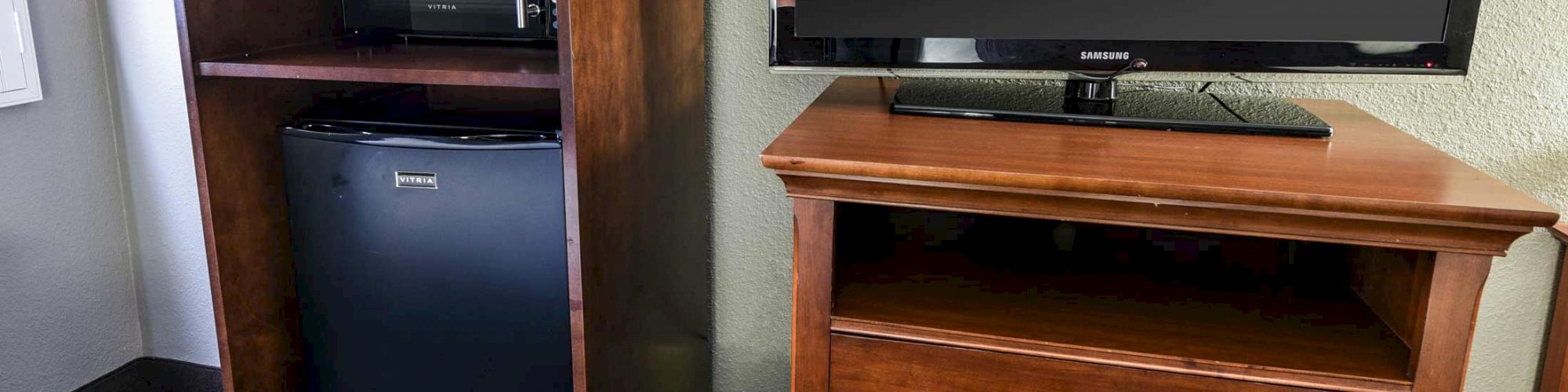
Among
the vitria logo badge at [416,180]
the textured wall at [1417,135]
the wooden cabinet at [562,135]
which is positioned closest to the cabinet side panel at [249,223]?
the wooden cabinet at [562,135]

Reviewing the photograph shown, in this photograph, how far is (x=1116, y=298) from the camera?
3.61ft

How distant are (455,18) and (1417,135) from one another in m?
1.25

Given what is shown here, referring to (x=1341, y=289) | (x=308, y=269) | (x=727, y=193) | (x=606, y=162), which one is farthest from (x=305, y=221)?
(x=1341, y=289)

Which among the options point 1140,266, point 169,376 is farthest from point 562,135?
point 169,376

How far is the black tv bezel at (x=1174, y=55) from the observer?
108cm

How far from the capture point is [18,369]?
1545 millimetres

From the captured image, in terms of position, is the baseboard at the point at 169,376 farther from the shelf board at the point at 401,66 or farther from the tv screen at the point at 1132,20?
the tv screen at the point at 1132,20

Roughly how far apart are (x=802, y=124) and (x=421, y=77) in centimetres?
41

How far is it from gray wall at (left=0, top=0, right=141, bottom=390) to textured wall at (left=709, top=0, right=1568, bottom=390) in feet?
3.17

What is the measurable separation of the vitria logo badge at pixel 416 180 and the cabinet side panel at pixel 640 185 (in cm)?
18

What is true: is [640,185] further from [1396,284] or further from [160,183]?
[160,183]

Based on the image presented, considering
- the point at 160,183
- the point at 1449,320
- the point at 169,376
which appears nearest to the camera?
the point at 1449,320

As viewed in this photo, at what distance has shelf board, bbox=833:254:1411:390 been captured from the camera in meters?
0.94

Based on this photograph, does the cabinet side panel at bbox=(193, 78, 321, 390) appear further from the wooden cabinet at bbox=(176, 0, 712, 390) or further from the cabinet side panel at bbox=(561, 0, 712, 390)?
the cabinet side panel at bbox=(561, 0, 712, 390)
